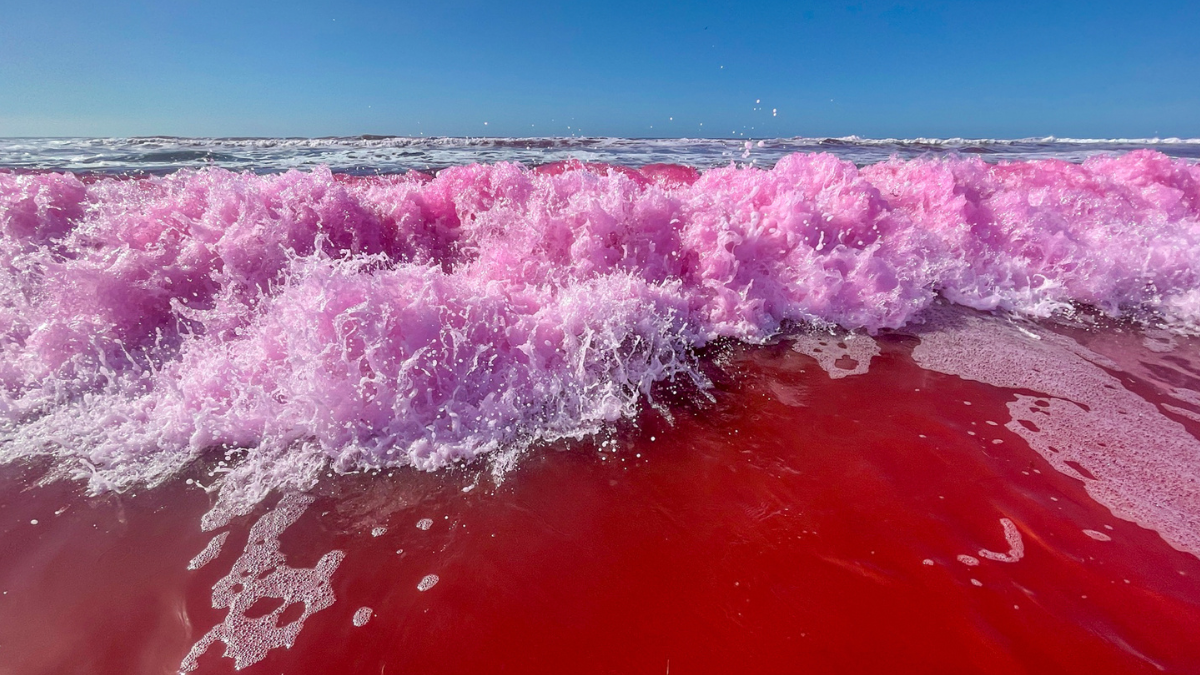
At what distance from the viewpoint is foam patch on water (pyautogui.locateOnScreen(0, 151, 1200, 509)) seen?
2551 millimetres

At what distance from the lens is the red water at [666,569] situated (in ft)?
5.13

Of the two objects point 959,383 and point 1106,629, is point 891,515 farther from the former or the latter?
point 959,383

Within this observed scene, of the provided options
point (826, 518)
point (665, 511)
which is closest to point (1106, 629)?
point (826, 518)

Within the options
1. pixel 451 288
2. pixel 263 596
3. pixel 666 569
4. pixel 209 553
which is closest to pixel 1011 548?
pixel 666 569

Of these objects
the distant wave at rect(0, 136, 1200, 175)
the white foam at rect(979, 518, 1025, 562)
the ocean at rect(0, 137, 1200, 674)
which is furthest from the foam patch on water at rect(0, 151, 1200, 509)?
the distant wave at rect(0, 136, 1200, 175)

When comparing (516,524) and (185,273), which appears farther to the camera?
(185,273)

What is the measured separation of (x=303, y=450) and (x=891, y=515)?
2.70 meters

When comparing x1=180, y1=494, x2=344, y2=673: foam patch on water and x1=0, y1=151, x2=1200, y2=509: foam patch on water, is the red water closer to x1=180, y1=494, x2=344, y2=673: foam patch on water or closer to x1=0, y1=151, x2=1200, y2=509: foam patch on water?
x1=180, y1=494, x2=344, y2=673: foam patch on water

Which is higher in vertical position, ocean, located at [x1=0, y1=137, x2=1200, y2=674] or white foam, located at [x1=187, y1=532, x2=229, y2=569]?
ocean, located at [x1=0, y1=137, x2=1200, y2=674]

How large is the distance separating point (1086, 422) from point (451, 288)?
3682 millimetres

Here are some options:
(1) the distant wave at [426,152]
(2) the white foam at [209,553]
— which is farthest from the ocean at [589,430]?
(1) the distant wave at [426,152]

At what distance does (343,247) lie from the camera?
4.13m

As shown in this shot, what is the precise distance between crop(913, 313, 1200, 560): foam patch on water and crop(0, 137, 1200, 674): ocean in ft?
0.08

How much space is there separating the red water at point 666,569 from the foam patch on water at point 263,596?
0.12 feet
